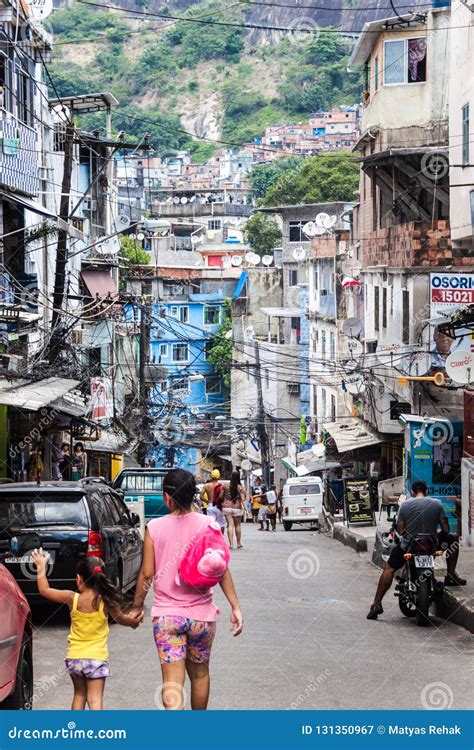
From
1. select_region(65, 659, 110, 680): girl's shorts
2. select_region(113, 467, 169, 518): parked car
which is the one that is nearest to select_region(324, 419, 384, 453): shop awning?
select_region(113, 467, 169, 518): parked car

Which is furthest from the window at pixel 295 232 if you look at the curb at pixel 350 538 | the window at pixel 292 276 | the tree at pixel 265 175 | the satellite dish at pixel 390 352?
the tree at pixel 265 175

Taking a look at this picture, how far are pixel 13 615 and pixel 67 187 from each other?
20.8 meters

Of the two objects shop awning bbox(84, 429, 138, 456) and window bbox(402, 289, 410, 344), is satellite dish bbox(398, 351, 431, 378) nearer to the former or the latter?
window bbox(402, 289, 410, 344)

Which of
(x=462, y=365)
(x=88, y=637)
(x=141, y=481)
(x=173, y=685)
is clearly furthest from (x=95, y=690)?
(x=141, y=481)

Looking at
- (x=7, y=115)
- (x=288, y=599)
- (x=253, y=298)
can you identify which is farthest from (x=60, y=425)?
(x=253, y=298)

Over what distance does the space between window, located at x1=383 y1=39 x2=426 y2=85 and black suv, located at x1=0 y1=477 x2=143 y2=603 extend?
2616cm

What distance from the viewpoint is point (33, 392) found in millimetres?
21672

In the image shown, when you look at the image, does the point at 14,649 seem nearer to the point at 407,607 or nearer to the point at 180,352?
the point at 407,607

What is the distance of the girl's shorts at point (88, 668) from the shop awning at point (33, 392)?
38.1ft

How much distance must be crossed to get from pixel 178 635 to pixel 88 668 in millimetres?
654

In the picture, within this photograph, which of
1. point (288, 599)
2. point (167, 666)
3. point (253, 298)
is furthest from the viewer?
point (253, 298)

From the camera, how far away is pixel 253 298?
74250mm

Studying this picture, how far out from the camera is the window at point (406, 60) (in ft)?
123

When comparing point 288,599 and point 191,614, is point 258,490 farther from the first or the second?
point 191,614
